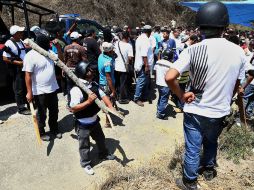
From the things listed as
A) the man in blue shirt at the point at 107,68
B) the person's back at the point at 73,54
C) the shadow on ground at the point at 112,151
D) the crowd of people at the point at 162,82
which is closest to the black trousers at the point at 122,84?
the crowd of people at the point at 162,82

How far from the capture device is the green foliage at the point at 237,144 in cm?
455

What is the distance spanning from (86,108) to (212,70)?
173cm

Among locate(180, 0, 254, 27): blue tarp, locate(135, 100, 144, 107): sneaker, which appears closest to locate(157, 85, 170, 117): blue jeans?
locate(135, 100, 144, 107): sneaker

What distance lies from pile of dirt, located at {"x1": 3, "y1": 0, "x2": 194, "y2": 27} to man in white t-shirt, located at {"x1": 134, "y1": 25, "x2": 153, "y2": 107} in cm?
1207

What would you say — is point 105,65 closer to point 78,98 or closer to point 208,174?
point 78,98

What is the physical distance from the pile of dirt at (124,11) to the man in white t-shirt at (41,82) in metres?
13.2

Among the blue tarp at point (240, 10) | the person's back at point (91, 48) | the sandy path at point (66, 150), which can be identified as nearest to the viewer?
the sandy path at point (66, 150)

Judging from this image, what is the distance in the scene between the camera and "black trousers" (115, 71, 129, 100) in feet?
21.5

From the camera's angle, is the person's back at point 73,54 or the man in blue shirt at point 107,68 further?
the person's back at point 73,54

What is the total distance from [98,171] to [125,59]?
2913 mm

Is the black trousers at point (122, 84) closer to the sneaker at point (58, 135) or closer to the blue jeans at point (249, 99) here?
the sneaker at point (58, 135)

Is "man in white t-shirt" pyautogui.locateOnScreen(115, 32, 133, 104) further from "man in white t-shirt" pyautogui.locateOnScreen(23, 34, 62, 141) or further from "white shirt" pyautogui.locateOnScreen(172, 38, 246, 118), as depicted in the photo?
"white shirt" pyautogui.locateOnScreen(172, 38, 246, 118)

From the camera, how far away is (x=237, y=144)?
4.75m

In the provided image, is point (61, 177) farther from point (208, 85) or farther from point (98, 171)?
point (208, 85)
